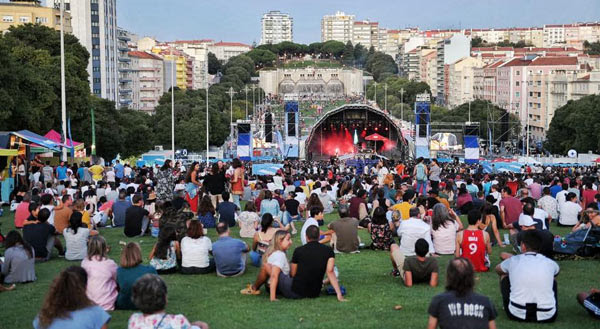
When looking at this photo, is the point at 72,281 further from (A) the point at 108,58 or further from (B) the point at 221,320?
(A) the point at 108,58

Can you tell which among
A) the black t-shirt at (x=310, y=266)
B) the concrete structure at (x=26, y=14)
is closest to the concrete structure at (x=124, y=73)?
the concrete structure at (x=26, y=14)

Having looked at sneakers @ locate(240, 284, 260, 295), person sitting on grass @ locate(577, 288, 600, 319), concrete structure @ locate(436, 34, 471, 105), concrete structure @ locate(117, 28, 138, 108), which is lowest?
sneakers @ locate(240, 284, 260, 295)

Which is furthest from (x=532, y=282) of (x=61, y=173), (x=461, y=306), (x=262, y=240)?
(x=61, y=173)

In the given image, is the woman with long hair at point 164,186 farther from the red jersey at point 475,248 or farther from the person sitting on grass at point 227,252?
the red jersey at point 475,248

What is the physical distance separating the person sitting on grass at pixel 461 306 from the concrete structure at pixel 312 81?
161829 millimetres

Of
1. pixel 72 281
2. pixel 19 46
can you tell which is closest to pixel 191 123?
pixel 19 46

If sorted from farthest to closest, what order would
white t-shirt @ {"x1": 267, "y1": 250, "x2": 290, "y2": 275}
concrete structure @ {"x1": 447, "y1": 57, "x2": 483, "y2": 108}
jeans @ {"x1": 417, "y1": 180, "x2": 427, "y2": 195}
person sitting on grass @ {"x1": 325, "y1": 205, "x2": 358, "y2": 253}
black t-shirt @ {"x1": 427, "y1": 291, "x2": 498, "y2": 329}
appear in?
concrete structure @ {"x1": 447, "y1": 57, "x2": 483, "y2": 108}, jeans @ {"x1": 417, "y1": 180, "x2": 427, "y2": 195}, person sitting on grass @ {"x1": 325, "y1": 205, "x2": 358, "y2": 253}, white t-shirt @ {"x1": 267, "y1": 250, "x2": 290, "y2": 275}, black t-shirt @ {"x1": 427, "y1": 291, "x2": 498, "y2": 329}

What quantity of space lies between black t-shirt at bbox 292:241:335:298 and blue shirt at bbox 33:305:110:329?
3281 millimetres

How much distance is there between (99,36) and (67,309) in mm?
91025

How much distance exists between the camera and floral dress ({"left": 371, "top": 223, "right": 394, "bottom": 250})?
44.0 feet

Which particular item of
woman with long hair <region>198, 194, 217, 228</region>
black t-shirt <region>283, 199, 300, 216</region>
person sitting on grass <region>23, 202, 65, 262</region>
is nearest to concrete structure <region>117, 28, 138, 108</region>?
black t-shirt <region>283, 199, 300, 216</region>

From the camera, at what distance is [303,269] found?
9.59 m

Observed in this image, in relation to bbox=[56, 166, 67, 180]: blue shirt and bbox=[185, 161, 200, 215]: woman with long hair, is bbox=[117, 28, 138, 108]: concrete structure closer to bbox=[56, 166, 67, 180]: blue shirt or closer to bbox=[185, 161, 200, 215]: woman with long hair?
bbox=[56, 166, 67, 180]: blue shirt

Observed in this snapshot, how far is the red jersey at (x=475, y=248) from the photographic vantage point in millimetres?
11102
